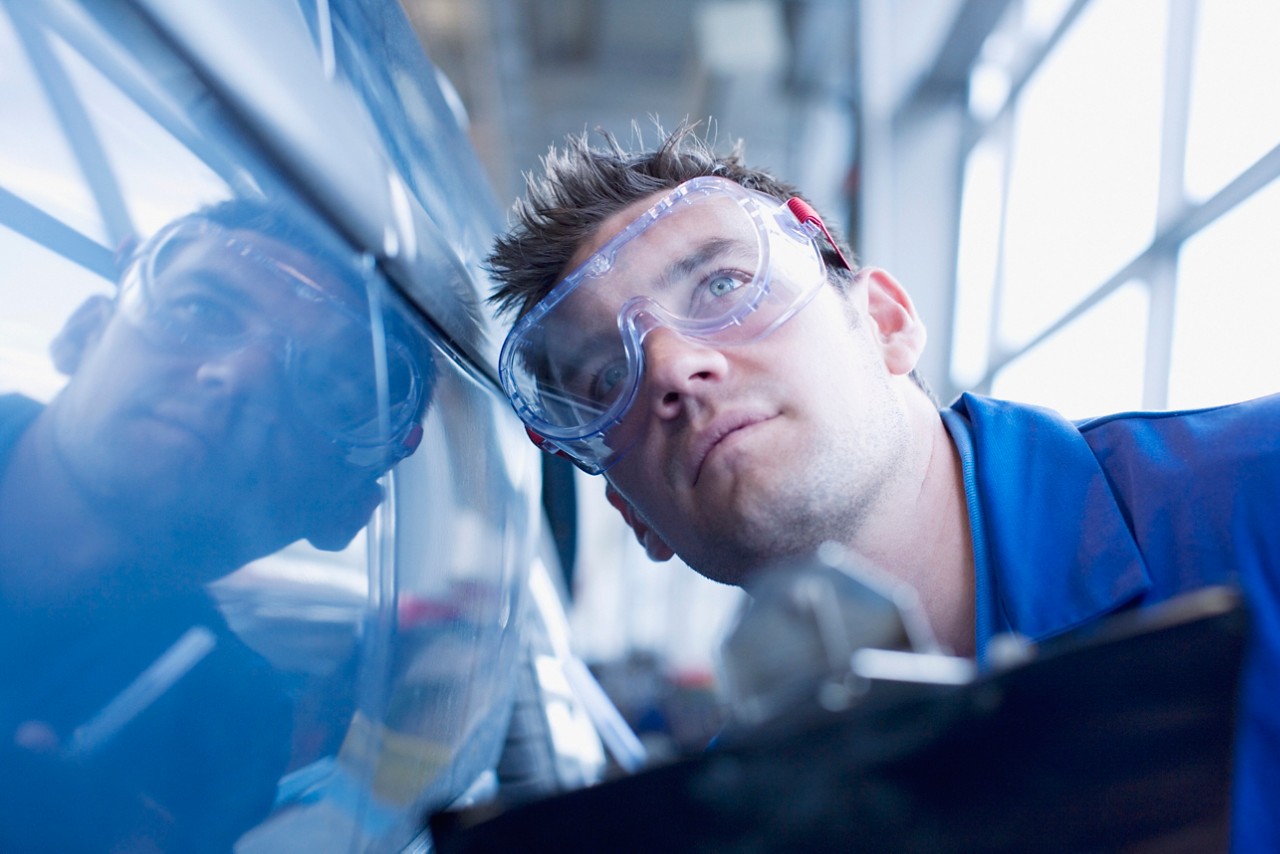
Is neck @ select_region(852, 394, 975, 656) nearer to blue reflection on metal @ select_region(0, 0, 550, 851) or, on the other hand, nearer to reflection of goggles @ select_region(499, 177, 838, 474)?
reflection of goggles @ select_region(499, 177, 838, 474)

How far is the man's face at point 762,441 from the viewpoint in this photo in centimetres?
94

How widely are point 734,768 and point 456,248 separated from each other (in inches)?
23.8

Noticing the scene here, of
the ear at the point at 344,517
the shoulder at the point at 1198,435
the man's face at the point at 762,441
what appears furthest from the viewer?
the man's face at the point at 762,441

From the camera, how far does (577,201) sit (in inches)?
46.8

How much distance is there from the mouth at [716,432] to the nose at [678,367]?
4 cm

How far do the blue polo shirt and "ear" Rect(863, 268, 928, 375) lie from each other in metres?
0.23

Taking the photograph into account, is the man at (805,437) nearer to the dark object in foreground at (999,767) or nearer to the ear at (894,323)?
the ear at (894,323)

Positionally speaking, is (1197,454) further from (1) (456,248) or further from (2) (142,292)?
(2) (142,292)

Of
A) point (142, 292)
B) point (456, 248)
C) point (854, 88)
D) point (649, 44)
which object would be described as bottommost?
point (142, 292)

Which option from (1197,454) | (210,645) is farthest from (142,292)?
(1197,454)

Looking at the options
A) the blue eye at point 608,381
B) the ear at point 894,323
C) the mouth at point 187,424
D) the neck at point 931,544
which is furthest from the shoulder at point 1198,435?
the mouth at point 187,424

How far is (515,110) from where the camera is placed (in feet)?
16.6

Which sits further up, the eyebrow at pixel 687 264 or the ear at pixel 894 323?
the eyebrow at pixel 687 264

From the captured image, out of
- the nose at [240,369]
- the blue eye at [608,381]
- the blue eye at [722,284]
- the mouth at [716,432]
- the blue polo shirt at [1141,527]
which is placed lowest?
the blue polo shirt at [1141,527]
